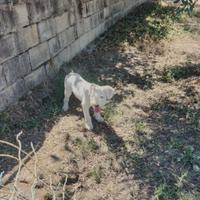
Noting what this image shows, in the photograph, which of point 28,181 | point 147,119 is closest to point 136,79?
point 147,119

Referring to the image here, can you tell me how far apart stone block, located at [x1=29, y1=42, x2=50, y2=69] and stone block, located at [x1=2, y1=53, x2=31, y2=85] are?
137 mm

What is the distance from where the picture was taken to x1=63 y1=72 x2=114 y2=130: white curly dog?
467cm

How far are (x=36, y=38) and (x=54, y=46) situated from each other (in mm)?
609

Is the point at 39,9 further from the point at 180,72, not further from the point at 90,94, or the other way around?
the point at 180,72

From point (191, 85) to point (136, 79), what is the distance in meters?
0.95

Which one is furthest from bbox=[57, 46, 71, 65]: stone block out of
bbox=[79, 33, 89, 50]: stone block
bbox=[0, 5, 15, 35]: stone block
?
bbox=[0, 5, 15, 35]: stone block

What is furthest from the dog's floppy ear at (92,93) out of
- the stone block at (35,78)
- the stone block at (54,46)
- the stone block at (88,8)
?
the stone block at (88,8)

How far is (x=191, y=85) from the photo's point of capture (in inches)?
242

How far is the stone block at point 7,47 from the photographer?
501cm

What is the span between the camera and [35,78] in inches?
231

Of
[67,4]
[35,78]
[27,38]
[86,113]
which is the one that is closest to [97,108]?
[86,113]

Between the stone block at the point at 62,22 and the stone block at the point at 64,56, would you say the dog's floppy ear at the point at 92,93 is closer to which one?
the stone block at the point at 64,56

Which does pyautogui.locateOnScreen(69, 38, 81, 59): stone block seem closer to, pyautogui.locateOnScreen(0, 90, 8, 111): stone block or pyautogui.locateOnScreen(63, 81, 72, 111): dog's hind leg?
pyautogui.locateOnScreen(63, 81, 72, 111): dog's hind leg

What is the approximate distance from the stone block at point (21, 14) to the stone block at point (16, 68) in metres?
0.46
